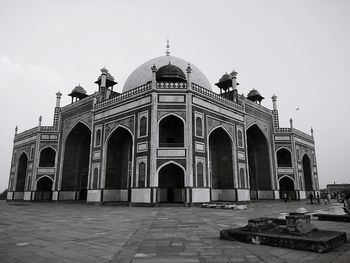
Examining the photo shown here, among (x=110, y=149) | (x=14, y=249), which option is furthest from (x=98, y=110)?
(x=14, y=249)

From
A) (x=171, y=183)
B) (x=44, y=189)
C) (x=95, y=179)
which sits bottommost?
(x=44, y=189)

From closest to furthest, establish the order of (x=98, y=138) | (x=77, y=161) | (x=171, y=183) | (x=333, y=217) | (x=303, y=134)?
(x=333, y=217)
(x=171, y=183)
(x=98, y=138)
(x=77, y=161)
(x=303, y=134)

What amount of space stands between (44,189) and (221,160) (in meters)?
22.7

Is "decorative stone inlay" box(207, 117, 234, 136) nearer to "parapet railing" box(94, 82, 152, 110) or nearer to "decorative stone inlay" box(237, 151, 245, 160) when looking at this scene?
"decorative stone inlay" box(237, 151, 245, 160)

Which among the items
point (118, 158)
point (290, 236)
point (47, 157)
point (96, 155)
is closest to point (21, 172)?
point (47, 157)

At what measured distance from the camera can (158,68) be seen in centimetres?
2908

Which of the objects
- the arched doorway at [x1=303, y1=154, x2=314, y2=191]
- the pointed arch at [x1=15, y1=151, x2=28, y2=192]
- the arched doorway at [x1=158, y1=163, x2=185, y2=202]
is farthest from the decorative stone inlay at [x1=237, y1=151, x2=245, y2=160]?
the pointed arch at [x1=15, y1=151, x2=28, y2=192]

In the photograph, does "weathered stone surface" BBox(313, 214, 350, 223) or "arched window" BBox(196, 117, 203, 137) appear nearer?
"weathered stone surface" BBox(313, 214, 350, 223)

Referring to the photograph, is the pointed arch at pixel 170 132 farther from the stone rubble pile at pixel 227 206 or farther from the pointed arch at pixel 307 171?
the pointed arch at pixel 307 171

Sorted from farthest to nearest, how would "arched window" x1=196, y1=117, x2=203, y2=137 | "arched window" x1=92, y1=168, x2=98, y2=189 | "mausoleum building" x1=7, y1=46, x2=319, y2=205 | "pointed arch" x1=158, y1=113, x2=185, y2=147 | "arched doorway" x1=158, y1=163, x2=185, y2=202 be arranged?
"arched window" x1=92, y1=168, x2=98, y2=189, "pointed arch" x1=158, y1=113, x2=185, y2=147, "arched doorway" x1=158, y1=163, x2=185, y2=202, "arched window" x1=196, y1=117, x2=203, y2=137, "mausoleum building" x1=7, y1=46, x2=319, y2=205

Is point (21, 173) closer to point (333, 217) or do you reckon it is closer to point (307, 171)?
point (333, 217)

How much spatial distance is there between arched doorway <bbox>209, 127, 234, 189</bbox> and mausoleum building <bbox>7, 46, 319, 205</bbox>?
3.7 inches

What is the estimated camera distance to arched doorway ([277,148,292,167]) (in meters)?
33.8

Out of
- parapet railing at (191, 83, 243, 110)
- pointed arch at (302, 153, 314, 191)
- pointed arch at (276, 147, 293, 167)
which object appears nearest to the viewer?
parapet railing at (191, 83, 243, 110)
